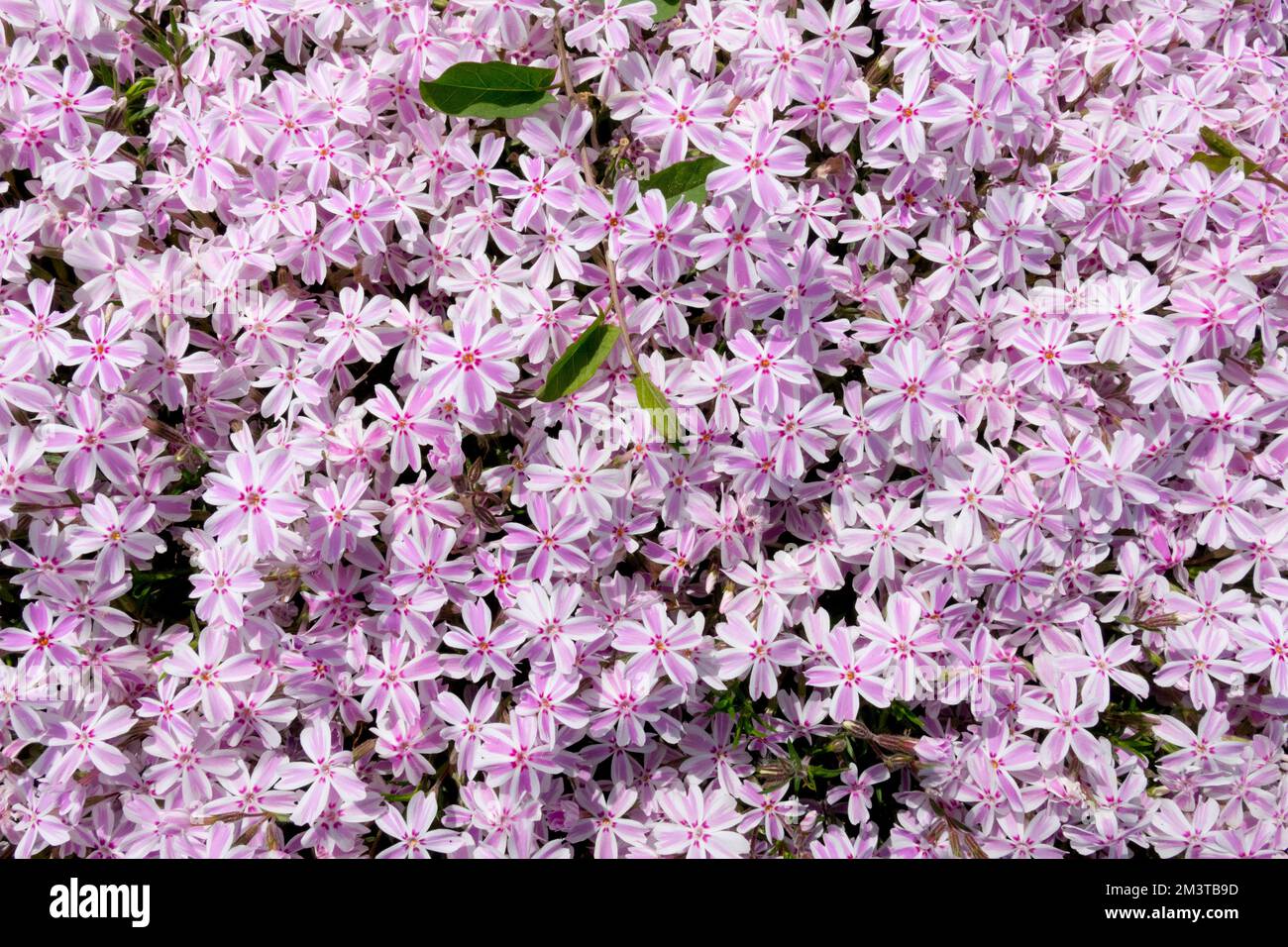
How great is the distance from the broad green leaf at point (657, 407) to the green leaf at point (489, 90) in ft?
1.77

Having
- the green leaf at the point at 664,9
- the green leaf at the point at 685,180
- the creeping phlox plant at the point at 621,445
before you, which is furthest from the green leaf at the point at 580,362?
the green leaf at the point at 664,9

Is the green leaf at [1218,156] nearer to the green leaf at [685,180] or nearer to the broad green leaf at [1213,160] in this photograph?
the broad green leaf at [1213,160]

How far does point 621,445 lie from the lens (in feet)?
5.78

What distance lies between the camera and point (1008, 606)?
181cm

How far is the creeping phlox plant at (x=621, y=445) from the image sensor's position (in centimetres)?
174

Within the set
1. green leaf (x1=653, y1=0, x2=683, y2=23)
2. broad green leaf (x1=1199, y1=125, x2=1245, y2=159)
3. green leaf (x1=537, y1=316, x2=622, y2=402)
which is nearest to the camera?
green leaf (x1=537, y1=316, x2=622, y2=402)

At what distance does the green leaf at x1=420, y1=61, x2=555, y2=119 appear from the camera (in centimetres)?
174

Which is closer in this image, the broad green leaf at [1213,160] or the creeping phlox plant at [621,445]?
the creeping phlox plant at [621,445]

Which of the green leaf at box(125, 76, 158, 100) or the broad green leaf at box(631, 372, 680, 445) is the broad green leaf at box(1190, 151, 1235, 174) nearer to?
the broad green leaf at box(631, 372, 680, 445)

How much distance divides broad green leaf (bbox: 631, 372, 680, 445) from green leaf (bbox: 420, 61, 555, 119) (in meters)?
0.54

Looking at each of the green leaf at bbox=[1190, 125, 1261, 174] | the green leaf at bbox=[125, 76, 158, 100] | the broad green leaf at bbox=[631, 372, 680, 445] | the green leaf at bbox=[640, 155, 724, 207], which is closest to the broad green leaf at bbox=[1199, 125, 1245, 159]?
the green leaf at bbox=[1190, 125, 1261, 174]

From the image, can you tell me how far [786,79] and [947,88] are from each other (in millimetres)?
295
